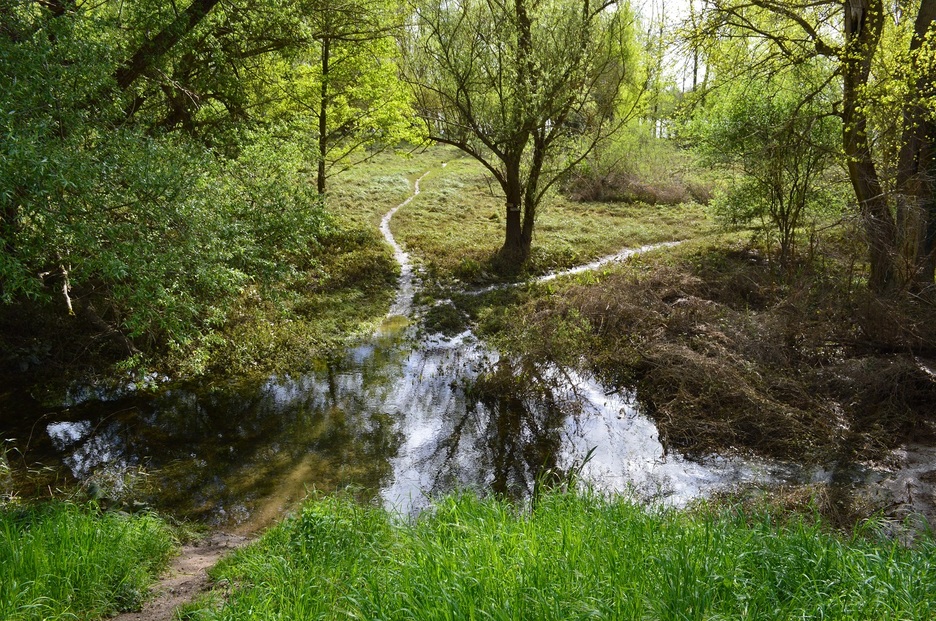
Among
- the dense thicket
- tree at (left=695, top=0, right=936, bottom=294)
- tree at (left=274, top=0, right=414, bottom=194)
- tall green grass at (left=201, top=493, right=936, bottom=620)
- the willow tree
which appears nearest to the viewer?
tall green grass at (left=201, top=493, right=936, bottom=620)

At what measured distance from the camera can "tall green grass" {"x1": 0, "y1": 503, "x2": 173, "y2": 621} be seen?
4.11 m

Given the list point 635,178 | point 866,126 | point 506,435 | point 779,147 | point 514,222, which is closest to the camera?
point 506,435

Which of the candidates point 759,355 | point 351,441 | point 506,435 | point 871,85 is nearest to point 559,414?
point 506,435

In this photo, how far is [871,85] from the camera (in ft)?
35.9

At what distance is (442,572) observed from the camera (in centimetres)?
368

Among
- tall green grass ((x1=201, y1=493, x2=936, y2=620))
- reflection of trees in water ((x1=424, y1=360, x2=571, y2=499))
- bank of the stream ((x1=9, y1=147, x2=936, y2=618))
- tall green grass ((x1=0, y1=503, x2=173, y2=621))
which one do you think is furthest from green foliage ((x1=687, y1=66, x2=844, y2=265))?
tall green grass ((x1=0, y1=503, x2=173, y2=621))

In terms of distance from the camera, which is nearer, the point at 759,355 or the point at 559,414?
the point at 559,414

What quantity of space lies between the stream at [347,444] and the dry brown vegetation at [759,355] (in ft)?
1.99

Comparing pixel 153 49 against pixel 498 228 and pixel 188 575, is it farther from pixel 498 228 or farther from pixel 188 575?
pixel 498 228

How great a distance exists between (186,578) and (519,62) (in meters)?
14.2

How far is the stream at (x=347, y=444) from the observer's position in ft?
25.0

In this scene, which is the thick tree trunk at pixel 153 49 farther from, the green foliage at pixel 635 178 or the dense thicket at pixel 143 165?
the green foliage at pixel 635 178

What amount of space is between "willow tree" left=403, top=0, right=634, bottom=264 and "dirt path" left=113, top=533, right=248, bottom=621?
41.8 feet

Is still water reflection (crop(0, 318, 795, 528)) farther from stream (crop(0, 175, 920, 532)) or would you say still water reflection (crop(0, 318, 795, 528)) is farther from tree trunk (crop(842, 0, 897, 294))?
tree trunk (crop(842, 0, 897, 294))
